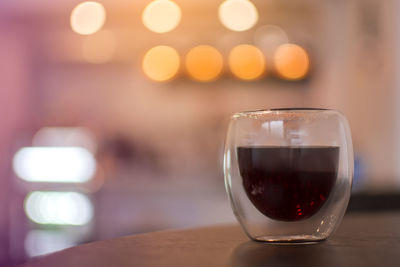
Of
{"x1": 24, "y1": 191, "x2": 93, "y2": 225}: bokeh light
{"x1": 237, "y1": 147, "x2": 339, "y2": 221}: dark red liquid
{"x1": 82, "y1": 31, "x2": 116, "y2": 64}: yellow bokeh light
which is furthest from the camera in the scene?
{"x1": 82, "y1": 31, "x2": 116, "y2": 64}: yellow bokeh light

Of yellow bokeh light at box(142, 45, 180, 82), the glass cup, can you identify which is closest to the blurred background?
yellow bokeh light at box(142, 45, 180, 82)

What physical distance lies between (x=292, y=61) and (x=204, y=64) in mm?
754

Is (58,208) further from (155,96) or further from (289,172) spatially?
(289,172)

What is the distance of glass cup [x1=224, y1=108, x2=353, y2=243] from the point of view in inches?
27.6

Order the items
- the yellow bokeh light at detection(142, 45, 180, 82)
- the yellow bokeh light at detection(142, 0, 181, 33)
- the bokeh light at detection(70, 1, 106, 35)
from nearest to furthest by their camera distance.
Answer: the yellow bokeh light at detection(142, 0, 181, 33) < the bokeh light at detection(70, 1, 106, 35) < the yellow bokeh light at detection(142, 45, 180, 82)

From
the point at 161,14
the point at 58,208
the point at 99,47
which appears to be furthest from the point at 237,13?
the point at 58,208

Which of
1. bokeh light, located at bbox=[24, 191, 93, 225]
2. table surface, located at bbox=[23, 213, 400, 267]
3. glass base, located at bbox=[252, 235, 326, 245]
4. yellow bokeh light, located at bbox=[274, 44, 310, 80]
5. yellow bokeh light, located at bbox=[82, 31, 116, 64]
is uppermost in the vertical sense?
yellow bokeh light, located at bbox=[82, 31, 116, 64]

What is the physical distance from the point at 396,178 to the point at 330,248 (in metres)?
3.55

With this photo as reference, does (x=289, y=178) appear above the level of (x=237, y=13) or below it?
below

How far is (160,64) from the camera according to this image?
530 cm

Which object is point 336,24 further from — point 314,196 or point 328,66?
point 314,196

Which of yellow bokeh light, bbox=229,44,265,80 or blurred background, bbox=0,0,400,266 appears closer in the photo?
blurred background, bbox=0,0,400,266

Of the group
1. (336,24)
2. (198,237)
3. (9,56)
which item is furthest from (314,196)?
(9,56)

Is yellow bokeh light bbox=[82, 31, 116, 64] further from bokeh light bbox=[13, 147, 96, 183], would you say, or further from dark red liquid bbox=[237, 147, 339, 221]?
dark red liquid bbox=[237, 147, 339, 221]
